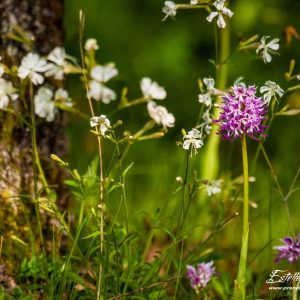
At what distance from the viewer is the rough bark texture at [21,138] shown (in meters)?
1.78

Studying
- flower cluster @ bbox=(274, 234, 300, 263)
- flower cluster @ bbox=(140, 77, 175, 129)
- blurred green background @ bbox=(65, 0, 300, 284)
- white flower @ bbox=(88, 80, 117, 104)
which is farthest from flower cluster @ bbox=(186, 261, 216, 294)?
blurred green background @ bbox=(65, 0, 300, 284)

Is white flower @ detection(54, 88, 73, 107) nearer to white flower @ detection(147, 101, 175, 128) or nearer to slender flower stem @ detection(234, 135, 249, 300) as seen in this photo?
white flower @ detection(147, 101, 175, 128)

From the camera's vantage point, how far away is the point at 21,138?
1.91m

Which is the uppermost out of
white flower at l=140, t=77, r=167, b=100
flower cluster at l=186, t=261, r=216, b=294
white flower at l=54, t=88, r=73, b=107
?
white flower at l=140, t=77, r=167, b=100

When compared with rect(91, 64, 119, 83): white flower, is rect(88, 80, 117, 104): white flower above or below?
below

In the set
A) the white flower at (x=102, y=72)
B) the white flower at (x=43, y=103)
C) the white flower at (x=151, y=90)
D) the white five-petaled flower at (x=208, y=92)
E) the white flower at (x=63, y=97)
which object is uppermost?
the white flower at (x=102, y=72)

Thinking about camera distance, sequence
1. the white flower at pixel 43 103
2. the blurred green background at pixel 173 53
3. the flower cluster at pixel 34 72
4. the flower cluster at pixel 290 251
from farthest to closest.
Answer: the blurred green background at pixel 173 53 → the white flower at pixel 43 103 → the flower cluster at pixel 34 72 → the flower cluster at pixel 290 251

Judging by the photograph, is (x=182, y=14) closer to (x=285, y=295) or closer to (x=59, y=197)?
(x=59, y=197)

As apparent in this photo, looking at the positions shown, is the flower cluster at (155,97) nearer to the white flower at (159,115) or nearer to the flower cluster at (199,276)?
the white flower at (159,115)

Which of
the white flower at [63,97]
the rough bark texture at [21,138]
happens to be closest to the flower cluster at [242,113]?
the white flower at [63,97]

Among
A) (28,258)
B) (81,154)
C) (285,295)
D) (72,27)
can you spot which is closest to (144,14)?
(72,27)

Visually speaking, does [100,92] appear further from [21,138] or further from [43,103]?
[21,138]

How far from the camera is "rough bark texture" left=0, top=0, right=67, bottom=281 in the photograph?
1784 mm

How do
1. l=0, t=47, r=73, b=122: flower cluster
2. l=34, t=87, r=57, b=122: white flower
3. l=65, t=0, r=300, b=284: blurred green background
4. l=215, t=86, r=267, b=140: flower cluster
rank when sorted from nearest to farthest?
l=215, t=86, r=267, b=140: flower cluster → l=0, t=47, r=73, b=122: flower cluster → l=34, t=87, r=57, b=122: white flower → l=65, t=0, r=300, b=284: blurred green background
